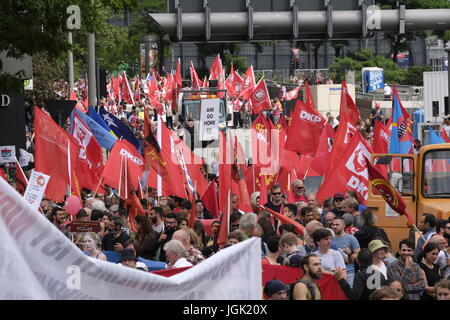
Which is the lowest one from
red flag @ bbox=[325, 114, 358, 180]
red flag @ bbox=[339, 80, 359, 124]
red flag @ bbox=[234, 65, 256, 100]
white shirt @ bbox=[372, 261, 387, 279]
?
white shirt @ bbox=[372, 261, 387, 279]

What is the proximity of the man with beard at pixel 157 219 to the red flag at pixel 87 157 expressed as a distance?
424 cm

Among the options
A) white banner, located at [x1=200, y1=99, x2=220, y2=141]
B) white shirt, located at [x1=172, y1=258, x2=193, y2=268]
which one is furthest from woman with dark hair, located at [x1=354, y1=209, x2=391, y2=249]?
white banner, located at [x1=200, y1=99, x2=220, y2=141]

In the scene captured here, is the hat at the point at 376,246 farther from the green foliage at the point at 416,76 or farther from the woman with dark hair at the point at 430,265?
the green foliage at the point at 416,76

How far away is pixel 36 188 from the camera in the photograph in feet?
42.6

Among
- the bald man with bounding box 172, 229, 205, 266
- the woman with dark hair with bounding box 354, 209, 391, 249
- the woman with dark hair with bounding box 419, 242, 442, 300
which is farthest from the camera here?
the woman with dark hair with bounding box 354, 209, 391, 249

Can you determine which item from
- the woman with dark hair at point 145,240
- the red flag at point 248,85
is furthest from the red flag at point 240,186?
the red flag at point 248,85

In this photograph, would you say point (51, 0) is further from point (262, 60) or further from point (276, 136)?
point (262, 60)

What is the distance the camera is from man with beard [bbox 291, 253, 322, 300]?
823 cm

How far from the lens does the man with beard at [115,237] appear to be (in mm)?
12084

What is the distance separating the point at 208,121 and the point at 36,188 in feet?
29.2

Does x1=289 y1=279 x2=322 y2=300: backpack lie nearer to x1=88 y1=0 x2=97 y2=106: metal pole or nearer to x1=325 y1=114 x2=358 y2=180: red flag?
x1=325 y1=114 x2=358 y2=180: red flag

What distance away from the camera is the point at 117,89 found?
6184cm

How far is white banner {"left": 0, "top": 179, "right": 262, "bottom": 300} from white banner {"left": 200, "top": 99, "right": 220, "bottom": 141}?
16256 millimetres
